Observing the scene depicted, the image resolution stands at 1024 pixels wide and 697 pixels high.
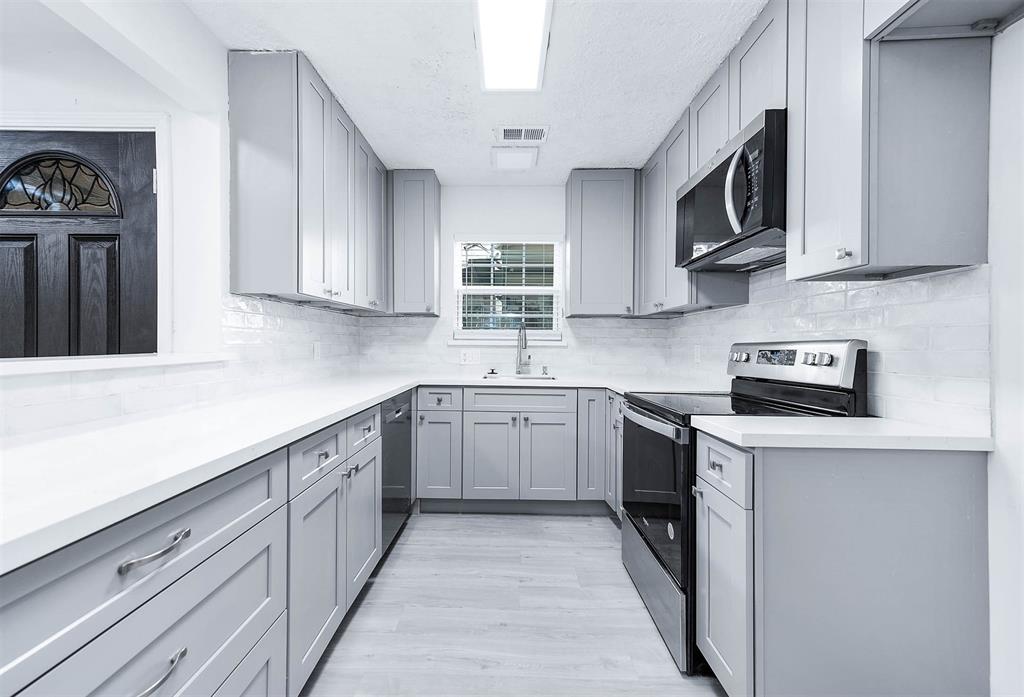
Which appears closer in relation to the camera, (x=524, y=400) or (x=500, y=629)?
(x=500, y=629)

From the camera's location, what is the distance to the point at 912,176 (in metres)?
1.23

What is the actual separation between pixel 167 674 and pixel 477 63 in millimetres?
2318

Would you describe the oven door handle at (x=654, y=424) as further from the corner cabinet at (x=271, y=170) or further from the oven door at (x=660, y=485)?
the corner cabinet at (x=271, y=170)

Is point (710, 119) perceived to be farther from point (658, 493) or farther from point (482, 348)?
point (482, 348)

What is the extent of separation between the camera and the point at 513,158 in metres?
3.09

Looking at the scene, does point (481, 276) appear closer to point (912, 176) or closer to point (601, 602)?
point (601, 602)

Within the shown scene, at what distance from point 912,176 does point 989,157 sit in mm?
196

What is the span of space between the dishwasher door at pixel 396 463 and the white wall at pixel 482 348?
859 mm

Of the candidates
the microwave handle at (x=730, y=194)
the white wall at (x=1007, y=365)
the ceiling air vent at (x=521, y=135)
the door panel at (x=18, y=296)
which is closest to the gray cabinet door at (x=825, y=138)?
the microwave handle at (x=730, y=194)

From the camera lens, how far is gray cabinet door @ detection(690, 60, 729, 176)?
6.65 feet

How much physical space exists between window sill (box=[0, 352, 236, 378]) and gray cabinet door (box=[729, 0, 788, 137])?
7.63 ft

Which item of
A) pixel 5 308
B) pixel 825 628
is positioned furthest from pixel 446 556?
pixel 5 308

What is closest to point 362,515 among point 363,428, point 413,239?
point 363,428

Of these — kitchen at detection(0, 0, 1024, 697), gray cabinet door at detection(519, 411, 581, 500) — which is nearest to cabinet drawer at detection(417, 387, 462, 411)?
kitchen at detection(0, 0, 1024, 697)
